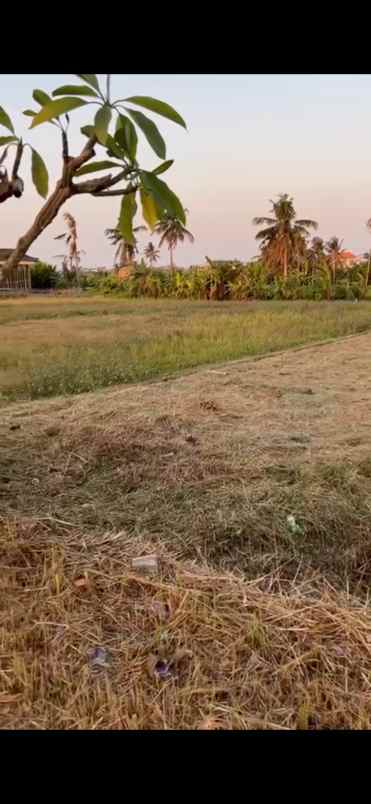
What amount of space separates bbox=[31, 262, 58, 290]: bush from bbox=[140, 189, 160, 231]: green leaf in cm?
339

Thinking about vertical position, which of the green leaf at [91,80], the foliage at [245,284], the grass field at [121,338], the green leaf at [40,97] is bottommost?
the grass field at [121,338]

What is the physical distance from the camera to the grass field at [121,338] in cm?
345

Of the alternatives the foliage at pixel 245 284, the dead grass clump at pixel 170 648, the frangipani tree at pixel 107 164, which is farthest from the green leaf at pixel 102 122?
the foliage at pixel 245 284

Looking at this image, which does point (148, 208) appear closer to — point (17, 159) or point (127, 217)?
point (127, 217)

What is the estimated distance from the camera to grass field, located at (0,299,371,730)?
2.82 ft

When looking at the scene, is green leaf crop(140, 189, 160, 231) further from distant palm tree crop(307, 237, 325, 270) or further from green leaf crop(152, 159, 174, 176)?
distant palm tree crop(307, 237, 325, 270)

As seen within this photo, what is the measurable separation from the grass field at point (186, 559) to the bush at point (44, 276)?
48.3 inches

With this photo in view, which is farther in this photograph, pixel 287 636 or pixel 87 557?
pixel 87 557

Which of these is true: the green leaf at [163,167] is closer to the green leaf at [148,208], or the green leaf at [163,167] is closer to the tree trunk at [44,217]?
the green leaf at [148,208]

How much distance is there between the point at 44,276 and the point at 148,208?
3.53m
